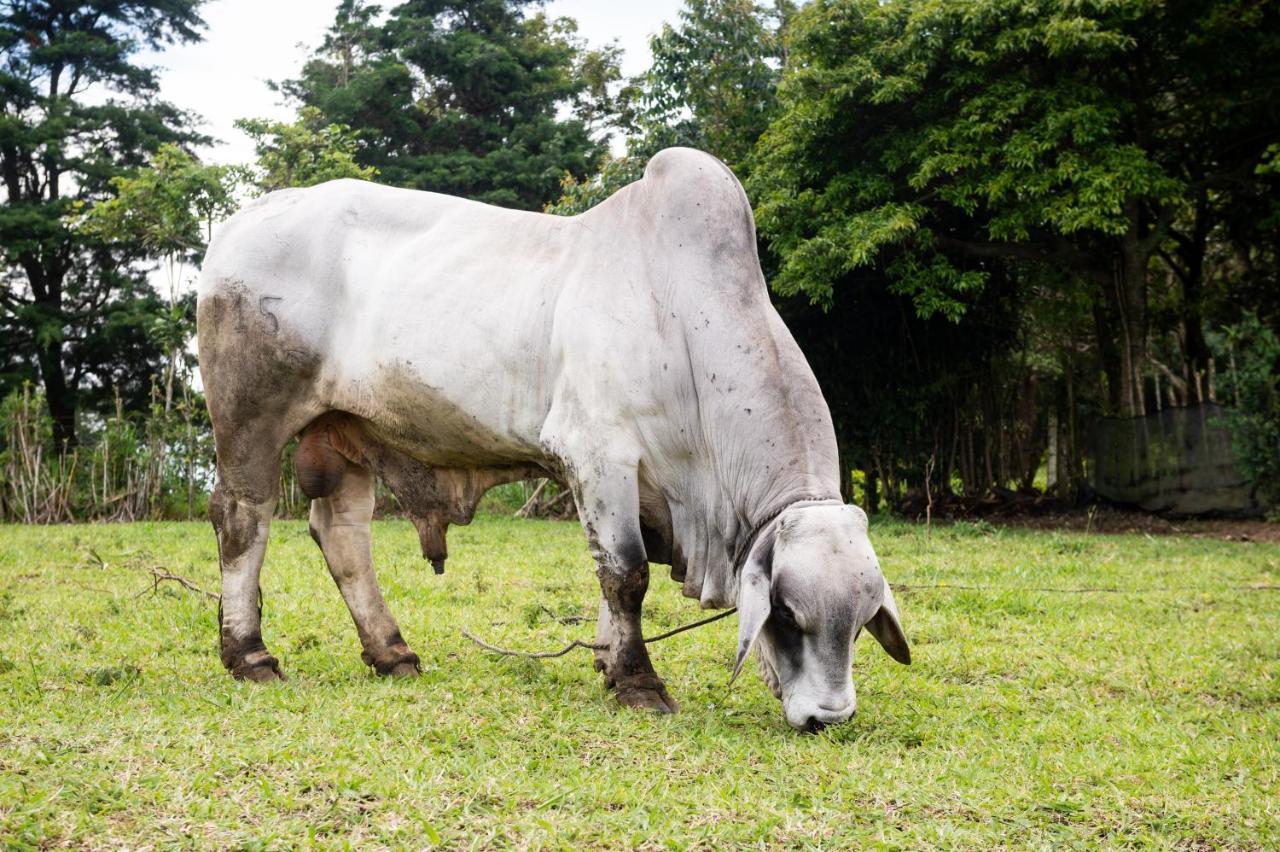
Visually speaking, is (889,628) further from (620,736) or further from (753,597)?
(620,736)

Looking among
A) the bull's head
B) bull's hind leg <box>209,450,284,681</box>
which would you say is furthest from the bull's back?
the bull's head

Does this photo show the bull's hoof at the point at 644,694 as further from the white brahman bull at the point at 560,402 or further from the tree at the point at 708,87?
the tree at the point at 708,87

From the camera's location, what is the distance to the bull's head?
145 inches

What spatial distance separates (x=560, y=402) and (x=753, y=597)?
1044 millimetres

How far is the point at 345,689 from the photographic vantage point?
450 centimetres

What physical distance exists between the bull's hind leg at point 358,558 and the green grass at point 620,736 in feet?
0.47

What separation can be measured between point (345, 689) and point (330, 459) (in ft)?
3.57

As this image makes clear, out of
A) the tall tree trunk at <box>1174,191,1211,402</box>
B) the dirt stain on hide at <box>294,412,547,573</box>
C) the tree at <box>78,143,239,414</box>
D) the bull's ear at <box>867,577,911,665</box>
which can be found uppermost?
the tree at <box>78,143,239,414</box>

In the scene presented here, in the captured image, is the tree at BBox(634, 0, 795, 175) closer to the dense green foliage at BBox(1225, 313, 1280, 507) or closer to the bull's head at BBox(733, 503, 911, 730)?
the dense green foliage at BBox(1225, 313, 1280, 507)

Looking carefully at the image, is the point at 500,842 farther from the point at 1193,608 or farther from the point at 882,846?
the point at 1193,608

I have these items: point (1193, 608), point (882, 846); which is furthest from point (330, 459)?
point (1193, 608)

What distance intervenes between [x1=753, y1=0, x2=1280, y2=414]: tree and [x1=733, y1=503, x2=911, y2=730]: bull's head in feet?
27.0

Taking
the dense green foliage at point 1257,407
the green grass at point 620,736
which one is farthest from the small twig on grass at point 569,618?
the dense green foliage at point 1257,407

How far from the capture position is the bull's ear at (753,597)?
3.65 meters
